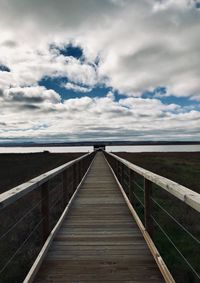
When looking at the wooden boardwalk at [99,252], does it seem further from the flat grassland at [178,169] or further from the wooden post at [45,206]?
the flat grassland at [178,169]

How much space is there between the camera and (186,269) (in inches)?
218

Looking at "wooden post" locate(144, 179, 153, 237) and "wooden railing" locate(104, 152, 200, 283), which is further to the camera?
"wooden post" locate(144, 179, 153, 237)

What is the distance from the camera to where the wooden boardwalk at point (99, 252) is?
10.7 feet

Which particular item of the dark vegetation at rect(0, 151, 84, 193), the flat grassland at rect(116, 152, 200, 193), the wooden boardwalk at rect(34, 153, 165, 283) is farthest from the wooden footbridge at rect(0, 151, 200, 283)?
the dark vegetation at rect(0, 151, 84, 193)

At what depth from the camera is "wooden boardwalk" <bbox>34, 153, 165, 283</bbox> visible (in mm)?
3252

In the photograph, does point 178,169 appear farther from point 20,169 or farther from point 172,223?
point 172,223

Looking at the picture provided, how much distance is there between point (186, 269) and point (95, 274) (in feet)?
9.84

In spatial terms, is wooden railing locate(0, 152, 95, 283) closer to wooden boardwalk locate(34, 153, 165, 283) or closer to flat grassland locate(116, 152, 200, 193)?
wooden boardwalk locate(34, 153, 165, 283)

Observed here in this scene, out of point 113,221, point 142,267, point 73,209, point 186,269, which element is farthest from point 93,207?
point 142,267

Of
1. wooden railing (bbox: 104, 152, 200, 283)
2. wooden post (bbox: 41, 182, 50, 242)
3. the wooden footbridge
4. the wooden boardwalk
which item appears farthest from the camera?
wooden post (bbox: 41, 182, 50, 242)

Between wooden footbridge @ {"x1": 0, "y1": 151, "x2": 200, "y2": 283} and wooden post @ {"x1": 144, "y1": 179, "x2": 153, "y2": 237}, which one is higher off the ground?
wooden post @ {"x1": 144, "y1": 179, "x2": 153, "y2": 237}

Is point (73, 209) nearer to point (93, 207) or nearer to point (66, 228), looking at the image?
point (93, 207)

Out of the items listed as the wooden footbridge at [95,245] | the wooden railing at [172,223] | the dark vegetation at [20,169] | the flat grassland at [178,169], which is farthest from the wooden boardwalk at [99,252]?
the dark vegetation at [20,169]

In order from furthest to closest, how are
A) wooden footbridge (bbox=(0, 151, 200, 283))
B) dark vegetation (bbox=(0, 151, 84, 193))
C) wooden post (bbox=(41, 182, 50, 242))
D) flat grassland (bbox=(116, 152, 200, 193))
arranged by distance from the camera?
1. dark vegetation (bbox=(0, 151, 84, 193))
2. flat grassland (bbox=(116, 152, 200, 193))
3. wooden post (bbox=(41, 182, 50, 242))
4. wooden footbridge (bbox=(0, 151, 200, 283))
